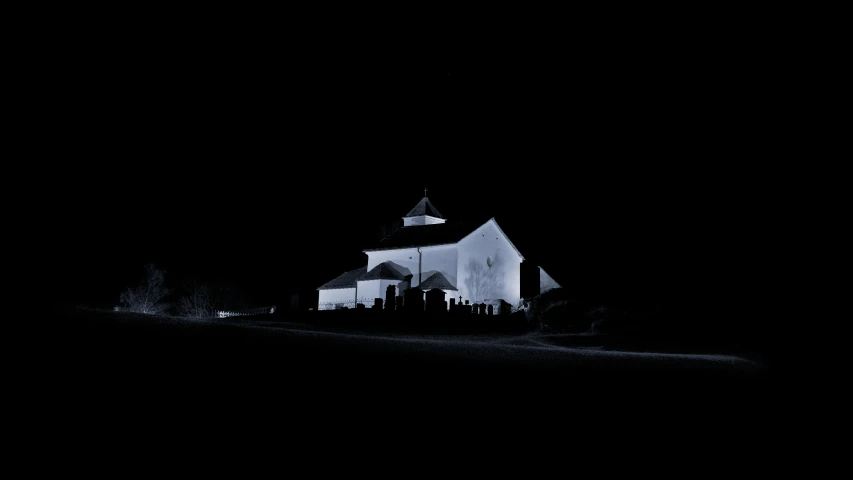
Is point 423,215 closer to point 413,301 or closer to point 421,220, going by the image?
point 421,220

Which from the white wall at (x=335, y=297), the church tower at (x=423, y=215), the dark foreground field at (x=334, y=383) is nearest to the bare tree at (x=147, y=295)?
the white wall at (x=335, y=297)

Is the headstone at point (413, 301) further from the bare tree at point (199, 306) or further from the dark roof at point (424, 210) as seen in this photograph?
the dark roof at point (424, 210)

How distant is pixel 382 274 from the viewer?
135 feet

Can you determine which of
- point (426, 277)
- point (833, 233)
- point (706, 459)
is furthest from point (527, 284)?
point (706, 459)

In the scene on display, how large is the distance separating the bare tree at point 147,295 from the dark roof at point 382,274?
12.5 metres

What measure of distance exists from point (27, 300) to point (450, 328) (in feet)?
54.0

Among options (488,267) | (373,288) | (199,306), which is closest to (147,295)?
(199,306)

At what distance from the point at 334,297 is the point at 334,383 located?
3541cm

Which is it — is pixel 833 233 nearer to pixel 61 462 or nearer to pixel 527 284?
pixel 527 284

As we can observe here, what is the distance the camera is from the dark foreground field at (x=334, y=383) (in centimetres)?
725

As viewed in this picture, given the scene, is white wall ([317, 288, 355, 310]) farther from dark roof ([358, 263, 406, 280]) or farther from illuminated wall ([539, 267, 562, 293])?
illuminated wall ([539, 267, 562, 293])

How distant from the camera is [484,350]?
1538 centimetres

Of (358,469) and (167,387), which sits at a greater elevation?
(167,387)

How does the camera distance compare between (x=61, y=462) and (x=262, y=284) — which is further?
(x=262, y=284)
